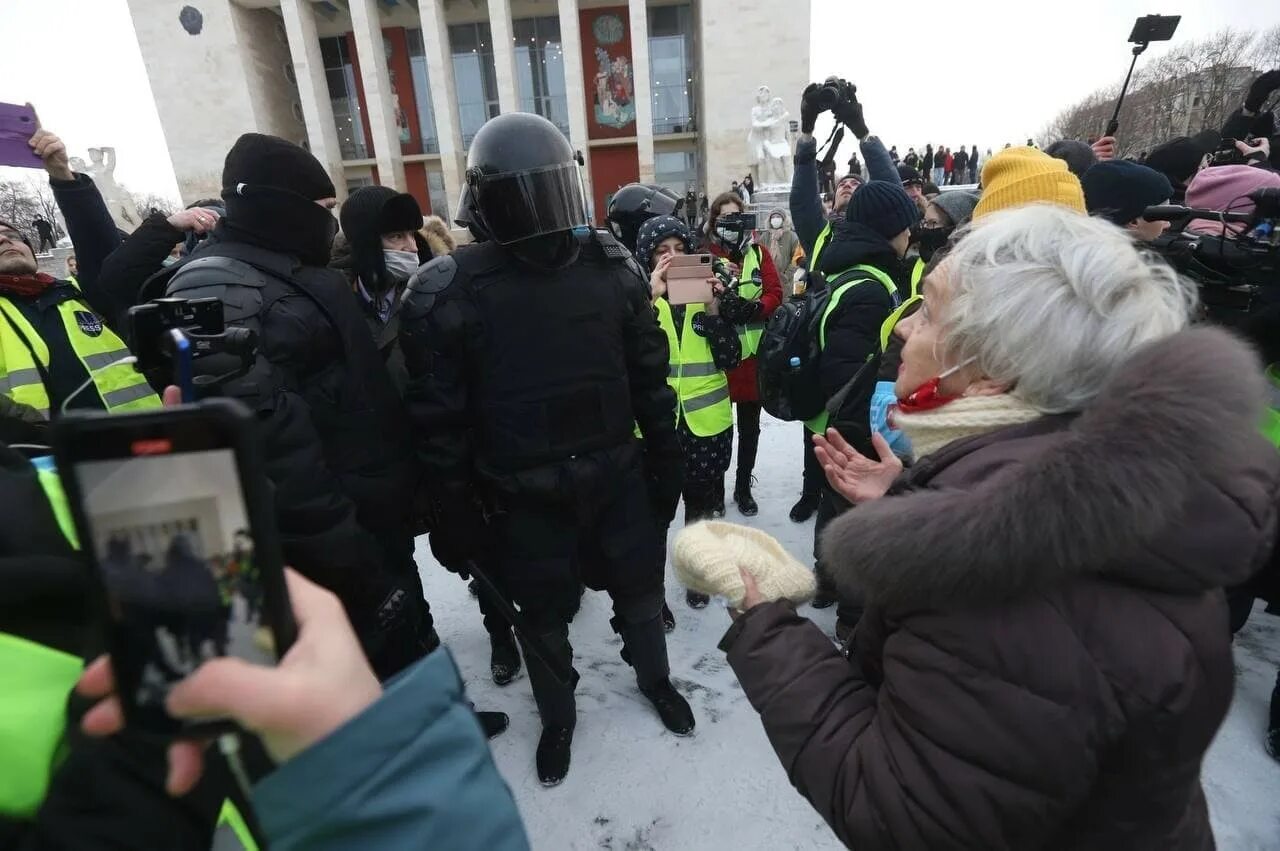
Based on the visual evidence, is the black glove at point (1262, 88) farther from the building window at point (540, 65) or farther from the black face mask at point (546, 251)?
the building window at point (540, 65)

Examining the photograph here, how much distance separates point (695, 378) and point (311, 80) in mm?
28050

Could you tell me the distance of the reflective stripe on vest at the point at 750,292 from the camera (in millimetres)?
3980

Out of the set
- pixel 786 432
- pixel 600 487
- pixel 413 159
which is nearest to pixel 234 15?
pixel 413 159

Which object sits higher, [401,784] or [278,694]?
[278,694]

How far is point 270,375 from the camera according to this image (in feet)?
5.24

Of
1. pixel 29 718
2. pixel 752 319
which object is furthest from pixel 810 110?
pixel 29 718

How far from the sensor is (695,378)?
135 inches

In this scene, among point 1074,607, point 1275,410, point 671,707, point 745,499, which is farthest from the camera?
point 745,499

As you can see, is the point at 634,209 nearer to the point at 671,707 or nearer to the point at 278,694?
the point at 671,707

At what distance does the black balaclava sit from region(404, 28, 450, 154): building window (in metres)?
29.3

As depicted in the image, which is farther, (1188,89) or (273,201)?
(1188,89)

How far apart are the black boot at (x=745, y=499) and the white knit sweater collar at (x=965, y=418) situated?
318cm

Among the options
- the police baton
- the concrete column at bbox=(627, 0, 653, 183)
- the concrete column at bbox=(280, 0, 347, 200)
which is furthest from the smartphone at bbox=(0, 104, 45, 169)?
the concrete column at bbox=(280, 0, 347, 200)

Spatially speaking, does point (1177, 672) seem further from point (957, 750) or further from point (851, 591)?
point (851, 591)
